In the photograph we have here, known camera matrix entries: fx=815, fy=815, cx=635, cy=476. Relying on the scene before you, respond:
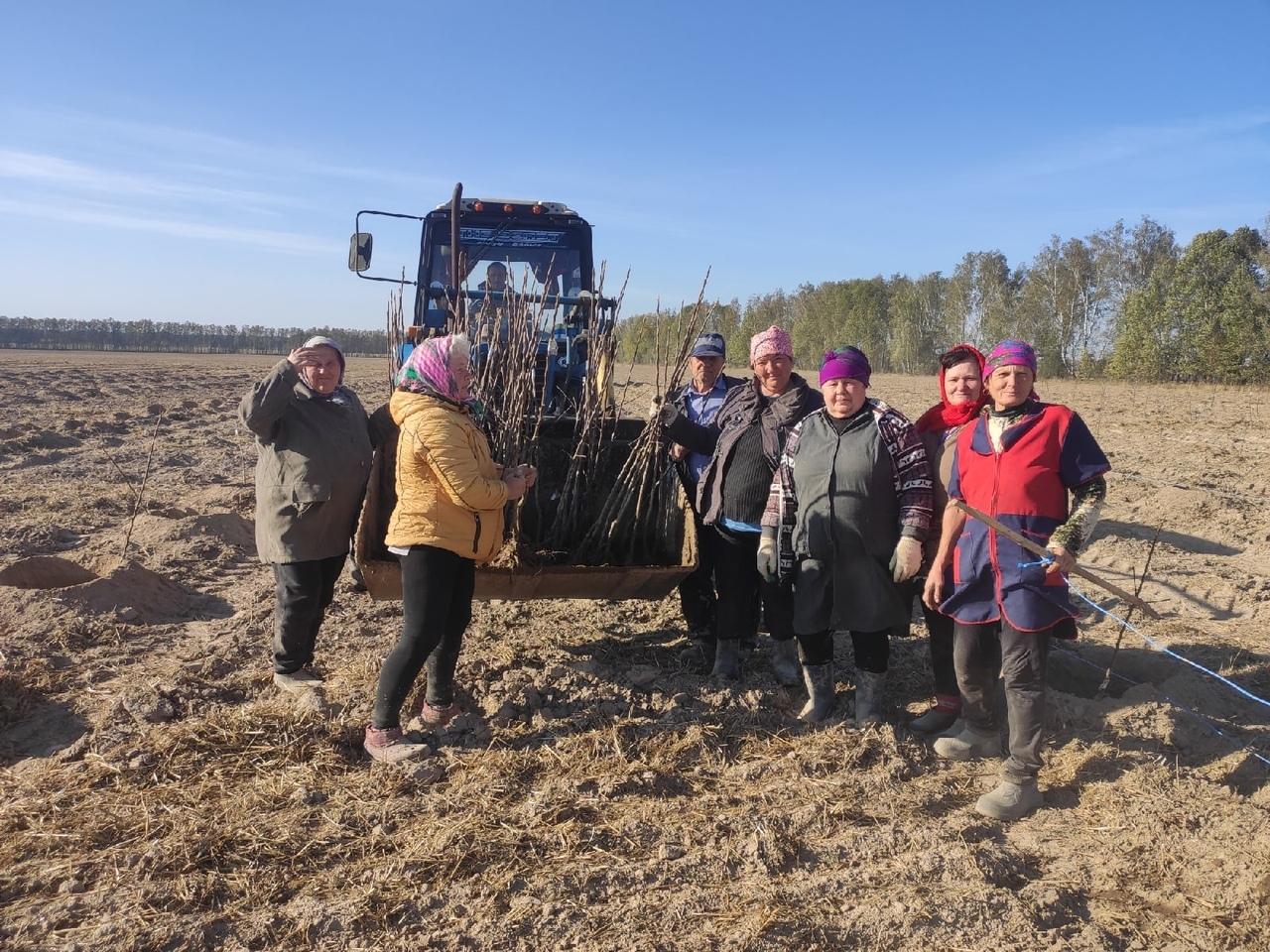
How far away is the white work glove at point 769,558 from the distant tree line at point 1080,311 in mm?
9748

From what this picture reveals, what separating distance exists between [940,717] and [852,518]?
3.04 feet

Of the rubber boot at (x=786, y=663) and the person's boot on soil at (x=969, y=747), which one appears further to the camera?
the rubber boot at (x=786, y=663)

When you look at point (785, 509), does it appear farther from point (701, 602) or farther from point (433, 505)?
point (433, 505)

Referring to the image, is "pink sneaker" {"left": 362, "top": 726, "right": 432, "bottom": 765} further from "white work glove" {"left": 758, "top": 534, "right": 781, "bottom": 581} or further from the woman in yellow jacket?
"white work glove" {"left": 758, "top": 534, "right": 781, "bottom": 581}

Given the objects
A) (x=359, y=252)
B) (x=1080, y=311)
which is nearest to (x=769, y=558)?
(x=359, y=252)

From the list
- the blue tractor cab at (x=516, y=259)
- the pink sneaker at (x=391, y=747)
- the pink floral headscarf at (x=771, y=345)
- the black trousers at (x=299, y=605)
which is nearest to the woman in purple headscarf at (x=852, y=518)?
the pink floral headscarf at (x=771, y=345)

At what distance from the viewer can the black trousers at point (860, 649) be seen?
10.2ft

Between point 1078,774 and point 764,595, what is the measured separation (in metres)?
1.29

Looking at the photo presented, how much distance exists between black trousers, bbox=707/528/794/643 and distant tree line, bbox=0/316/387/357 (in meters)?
50.4

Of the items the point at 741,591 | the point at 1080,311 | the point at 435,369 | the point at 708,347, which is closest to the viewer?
the point at 435,369

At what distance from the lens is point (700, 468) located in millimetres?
3635

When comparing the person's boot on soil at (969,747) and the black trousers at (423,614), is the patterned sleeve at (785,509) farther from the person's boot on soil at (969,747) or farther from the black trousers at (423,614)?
the black trousers at (423,614)

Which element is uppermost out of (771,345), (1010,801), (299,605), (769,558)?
(771,345)

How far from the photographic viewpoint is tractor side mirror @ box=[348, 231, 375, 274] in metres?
5.37
